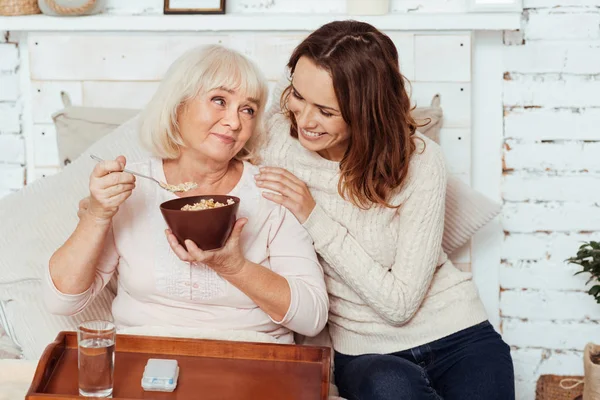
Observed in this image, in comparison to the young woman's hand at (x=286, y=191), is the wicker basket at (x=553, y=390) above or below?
below

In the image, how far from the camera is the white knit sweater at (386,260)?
71.9 inches

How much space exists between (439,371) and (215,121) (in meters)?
0.80

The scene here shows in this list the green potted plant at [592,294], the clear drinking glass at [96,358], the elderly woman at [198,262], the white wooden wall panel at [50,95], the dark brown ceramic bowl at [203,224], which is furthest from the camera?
the white wooden wall panel at [50,95]

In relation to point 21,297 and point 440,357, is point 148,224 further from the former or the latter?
point 440,357

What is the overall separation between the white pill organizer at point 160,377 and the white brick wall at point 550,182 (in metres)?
1.44

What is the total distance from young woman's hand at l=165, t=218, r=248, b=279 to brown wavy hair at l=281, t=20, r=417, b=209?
1.25ft

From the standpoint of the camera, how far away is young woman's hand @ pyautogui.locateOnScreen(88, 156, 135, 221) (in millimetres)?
1521

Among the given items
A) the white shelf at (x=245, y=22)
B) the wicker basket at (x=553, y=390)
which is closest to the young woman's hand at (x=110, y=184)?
the white shelf at (x=245, y=22)

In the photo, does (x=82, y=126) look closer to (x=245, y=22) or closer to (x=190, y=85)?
(x=245, y=22)

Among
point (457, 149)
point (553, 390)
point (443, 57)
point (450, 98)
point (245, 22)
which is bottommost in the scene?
point (553, 390)

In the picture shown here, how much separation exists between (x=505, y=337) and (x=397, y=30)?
106 centimetres

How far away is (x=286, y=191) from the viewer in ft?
5.89

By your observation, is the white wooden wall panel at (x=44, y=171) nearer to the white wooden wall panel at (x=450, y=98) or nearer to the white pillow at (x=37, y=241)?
the white pillow at (x=37, y=241)

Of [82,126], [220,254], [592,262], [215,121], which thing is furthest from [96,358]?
[592,262]
